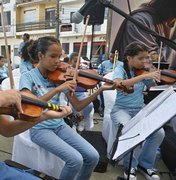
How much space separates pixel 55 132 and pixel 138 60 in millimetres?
982

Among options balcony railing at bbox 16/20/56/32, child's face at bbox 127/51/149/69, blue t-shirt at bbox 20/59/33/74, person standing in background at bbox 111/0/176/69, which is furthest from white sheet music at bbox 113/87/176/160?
balcony railing at bbox 16/20/56/32

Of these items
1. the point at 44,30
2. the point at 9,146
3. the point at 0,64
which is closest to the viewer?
the point at 9,146

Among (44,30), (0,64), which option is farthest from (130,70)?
(44,30)

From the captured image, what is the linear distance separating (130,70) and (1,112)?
1.41 m

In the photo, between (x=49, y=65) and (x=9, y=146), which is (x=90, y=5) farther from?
(x=9, y=146)

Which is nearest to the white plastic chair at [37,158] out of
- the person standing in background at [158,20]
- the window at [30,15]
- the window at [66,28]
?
the person standing in background at [158,20]

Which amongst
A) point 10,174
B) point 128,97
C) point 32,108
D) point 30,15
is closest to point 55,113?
point 32,108

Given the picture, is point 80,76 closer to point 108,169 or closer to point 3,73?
point 108,169

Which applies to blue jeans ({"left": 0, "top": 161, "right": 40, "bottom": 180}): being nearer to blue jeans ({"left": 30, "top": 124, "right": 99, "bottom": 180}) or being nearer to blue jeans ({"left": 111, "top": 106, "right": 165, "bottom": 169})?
blue jeans ({"left": 30, "top": 124, "right": 99, "bottom": 180})

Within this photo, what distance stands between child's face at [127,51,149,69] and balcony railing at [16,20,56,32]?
1620 centimetres

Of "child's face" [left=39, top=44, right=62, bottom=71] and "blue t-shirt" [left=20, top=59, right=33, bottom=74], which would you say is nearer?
"child's face" [left=39, top=44, right=62, bottom=71]

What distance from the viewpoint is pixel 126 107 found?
220cm

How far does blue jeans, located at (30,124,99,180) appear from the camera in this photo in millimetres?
1549

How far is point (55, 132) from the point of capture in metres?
1.71
